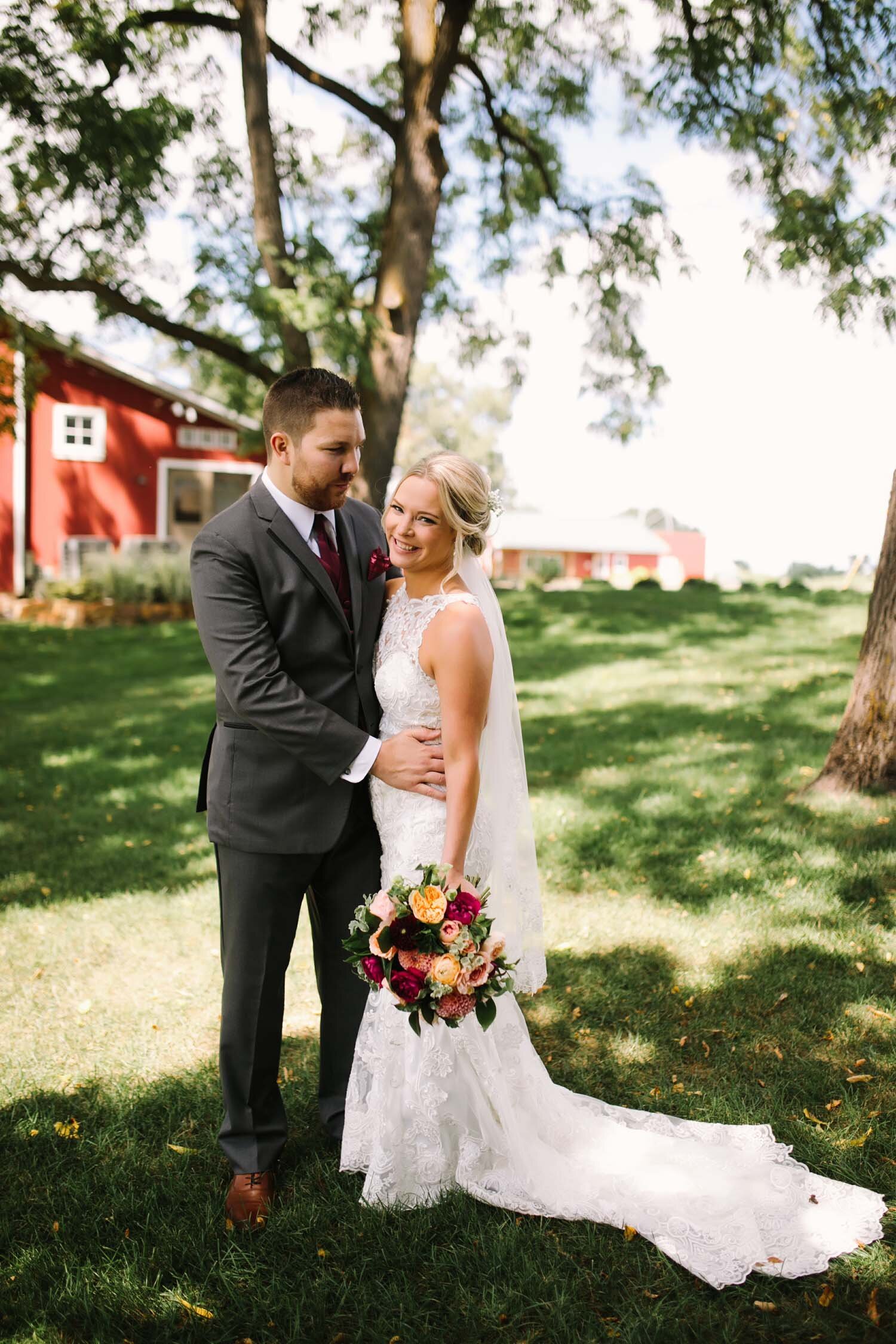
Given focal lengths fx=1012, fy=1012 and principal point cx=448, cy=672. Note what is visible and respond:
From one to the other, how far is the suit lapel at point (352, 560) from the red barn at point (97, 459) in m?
19.4

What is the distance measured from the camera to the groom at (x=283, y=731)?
316 centimetres

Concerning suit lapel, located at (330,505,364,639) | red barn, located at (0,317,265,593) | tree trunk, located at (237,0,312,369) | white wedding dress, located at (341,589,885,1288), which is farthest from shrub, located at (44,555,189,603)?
white wedding dress, located at (341,589,885,1288)

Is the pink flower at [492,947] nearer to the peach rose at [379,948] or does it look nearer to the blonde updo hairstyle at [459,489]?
the peach rose at [379,948]

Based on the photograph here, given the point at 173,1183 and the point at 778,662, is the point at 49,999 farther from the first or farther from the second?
the point at 778,662

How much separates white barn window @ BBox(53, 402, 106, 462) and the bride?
21.6 m

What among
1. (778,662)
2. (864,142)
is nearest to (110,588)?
(778,662)

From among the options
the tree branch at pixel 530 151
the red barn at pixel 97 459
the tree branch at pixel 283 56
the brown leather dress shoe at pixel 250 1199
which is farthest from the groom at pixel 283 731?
the red barn at pixel 97 459

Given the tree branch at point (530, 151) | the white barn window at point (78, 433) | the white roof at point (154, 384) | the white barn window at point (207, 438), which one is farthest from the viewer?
the white barn window at point (207, 438)

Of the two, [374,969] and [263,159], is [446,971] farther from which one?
[263,159]

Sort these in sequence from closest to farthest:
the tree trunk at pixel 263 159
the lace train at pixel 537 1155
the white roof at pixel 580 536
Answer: the lace train at pixel 537 1155 < the tree trunk at pixel 263 159 < the white roof at pixel 580 536

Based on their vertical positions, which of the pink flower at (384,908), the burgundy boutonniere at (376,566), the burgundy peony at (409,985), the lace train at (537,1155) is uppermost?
the burgundy boutonniere at (376,566)

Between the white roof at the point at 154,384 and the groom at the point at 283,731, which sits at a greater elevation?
the white roof at the point at 154,384

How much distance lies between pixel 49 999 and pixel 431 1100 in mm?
2547

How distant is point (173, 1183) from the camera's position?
11.4 ft
